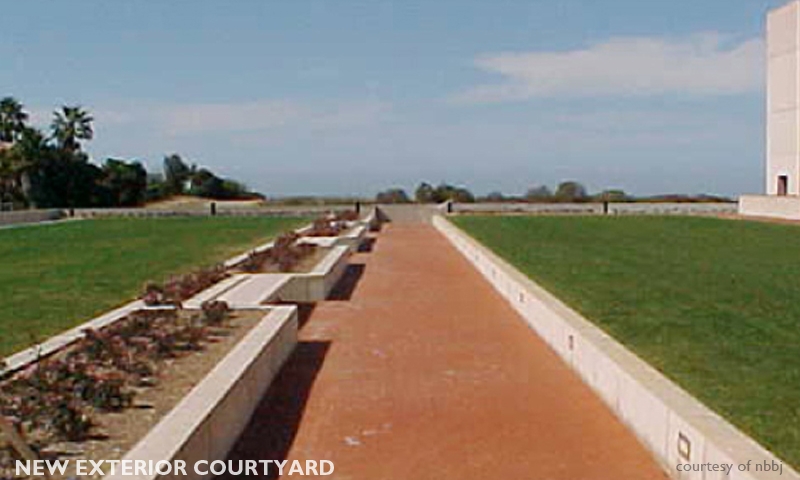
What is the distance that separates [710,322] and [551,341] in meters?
1.54

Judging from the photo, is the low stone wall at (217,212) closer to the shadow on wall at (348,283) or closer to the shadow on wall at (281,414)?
the shadow on wall at (348,283)

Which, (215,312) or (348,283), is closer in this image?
(215,312)

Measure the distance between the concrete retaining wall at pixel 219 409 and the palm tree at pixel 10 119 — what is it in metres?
56.6

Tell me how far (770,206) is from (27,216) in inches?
1211

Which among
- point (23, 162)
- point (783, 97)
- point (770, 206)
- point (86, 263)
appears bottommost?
point (86, 263)

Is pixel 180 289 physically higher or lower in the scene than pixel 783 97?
lower

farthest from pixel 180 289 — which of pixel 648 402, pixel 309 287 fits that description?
pixel 648 402

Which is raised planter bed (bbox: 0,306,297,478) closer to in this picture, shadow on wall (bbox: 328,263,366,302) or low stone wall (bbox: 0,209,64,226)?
shadow on wall (bbox: 328,263,366,302)

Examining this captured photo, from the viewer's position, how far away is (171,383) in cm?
717

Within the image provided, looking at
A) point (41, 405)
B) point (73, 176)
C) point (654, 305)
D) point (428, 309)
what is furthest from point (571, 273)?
point (73, 176)

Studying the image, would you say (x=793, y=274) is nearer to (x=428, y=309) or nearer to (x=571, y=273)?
(x=571, y=273)

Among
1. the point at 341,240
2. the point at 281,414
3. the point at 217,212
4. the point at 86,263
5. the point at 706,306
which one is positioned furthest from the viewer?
the point at 217,212

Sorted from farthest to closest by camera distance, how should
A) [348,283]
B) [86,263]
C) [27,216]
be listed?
[27,216] → [86,263] → [348,283]

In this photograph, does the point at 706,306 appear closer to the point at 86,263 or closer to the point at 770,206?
the point at 86,263
